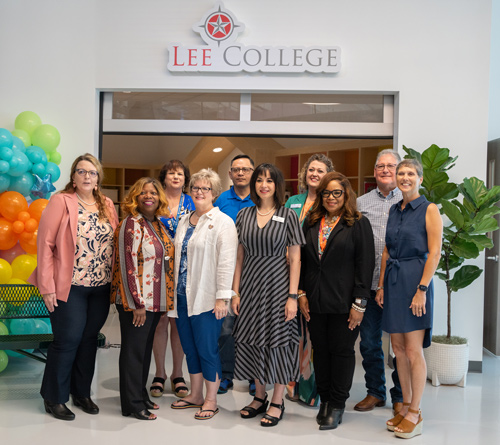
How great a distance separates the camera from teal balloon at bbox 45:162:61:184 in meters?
4.73

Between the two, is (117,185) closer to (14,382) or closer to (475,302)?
(14,382)

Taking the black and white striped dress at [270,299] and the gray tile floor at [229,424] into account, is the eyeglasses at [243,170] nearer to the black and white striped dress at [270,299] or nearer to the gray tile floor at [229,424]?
the black and white striped dress at [270,299]

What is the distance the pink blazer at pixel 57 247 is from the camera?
3305mm

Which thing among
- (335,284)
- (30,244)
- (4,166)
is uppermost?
(4,166)

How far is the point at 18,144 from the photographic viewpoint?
451cm

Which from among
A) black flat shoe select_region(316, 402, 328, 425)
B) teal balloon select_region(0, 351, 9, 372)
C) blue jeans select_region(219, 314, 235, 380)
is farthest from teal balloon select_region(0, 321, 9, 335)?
black flat shoe select_region(316, 402, 328, 425)

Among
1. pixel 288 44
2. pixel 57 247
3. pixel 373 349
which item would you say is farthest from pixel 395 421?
pixel 288 44

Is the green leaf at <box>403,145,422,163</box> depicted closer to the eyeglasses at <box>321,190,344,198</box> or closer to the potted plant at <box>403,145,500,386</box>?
the potted plant at <box>403,145,500,386</box>

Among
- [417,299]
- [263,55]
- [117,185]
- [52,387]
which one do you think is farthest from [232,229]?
[117,185]

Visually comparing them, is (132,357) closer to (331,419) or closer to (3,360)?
(331,419)

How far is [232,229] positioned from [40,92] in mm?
2888

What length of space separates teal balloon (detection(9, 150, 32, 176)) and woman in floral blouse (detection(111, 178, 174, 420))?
1.45 meters

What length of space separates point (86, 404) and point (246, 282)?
1.37 meters

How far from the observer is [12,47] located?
5168 millimetres
